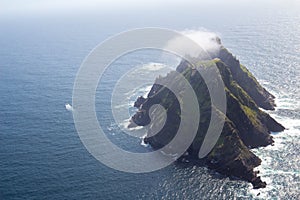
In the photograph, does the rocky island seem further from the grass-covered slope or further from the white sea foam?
the white sea foam

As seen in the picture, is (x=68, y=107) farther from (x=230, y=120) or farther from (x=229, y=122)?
(x=229, y=122)

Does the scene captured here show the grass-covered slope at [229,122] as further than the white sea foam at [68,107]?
No

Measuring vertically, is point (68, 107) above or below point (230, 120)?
above

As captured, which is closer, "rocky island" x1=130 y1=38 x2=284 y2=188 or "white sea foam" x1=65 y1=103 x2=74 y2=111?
"rocky island" x1=130 y1=38 x2=284 y2=188

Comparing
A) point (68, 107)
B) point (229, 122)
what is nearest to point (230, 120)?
point (229, 122)

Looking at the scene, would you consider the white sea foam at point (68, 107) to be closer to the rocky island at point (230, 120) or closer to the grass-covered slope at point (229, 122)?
the rocky island at point (230, 120)

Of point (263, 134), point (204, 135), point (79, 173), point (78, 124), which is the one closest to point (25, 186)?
point (79, 173)

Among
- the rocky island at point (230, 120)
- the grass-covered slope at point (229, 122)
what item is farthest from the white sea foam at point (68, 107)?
the grass-covered slope at point (229, 122)

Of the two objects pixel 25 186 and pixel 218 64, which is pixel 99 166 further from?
pixel 218 64

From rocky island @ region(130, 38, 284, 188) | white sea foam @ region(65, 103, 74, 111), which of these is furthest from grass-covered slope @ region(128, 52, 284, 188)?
white sea foam @ region(65, 103, 74, 111)
